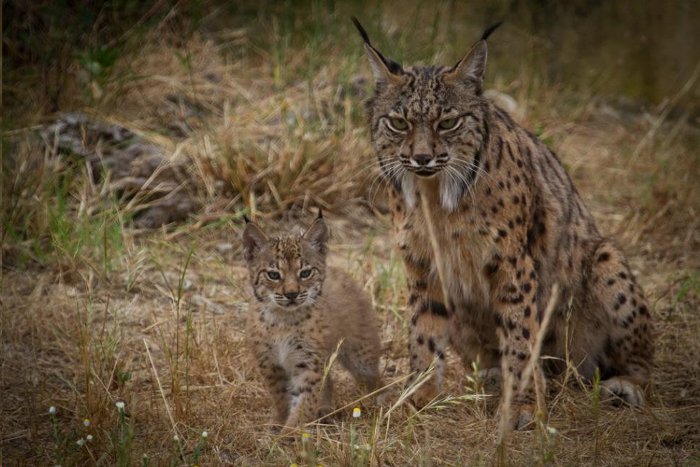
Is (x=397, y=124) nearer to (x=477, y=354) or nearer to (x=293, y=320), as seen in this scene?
(x=293, y=320)

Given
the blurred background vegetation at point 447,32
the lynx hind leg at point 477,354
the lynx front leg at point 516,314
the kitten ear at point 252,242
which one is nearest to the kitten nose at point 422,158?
the lynx front leg at point 516,314

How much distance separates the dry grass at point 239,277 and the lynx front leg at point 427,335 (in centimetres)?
18

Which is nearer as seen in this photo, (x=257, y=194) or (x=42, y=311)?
(x=42, y=311)

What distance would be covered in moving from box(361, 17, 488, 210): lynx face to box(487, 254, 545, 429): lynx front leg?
443 mm

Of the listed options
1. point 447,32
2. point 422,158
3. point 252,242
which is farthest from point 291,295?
point 447,32

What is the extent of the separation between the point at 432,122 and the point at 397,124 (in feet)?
0.57

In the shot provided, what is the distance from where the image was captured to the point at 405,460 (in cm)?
432

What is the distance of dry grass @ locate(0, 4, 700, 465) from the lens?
4.46 metres

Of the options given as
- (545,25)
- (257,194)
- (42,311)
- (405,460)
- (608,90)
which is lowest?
(405,460)

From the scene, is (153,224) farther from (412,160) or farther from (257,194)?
(412,160)

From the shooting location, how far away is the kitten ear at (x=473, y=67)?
4824mm

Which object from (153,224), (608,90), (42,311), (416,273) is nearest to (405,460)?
(416,273)

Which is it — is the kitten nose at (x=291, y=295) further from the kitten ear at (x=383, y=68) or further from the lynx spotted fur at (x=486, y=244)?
the kitten ear at (x=383, y=68)

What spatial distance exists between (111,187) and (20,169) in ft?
A: 1.96
